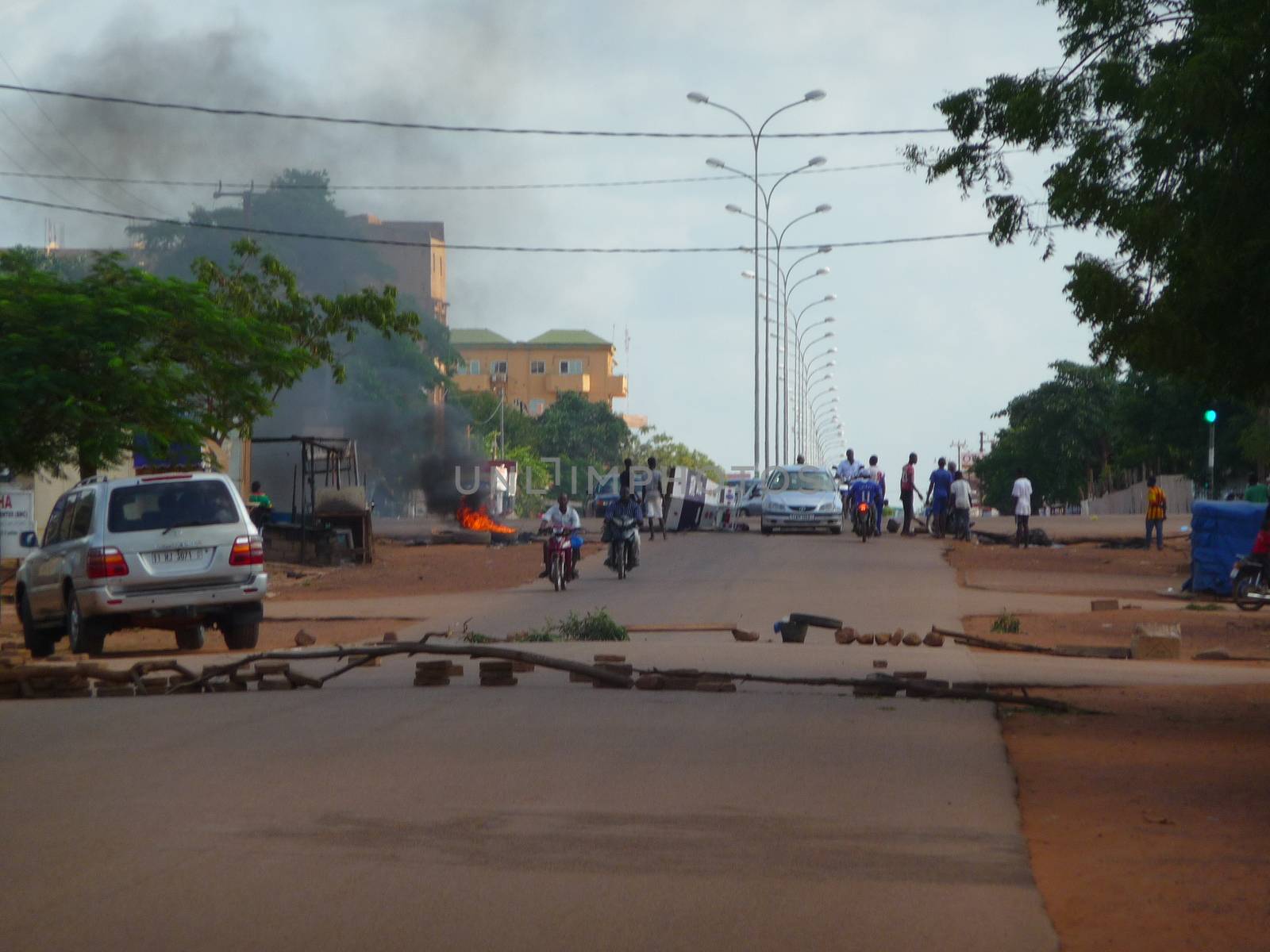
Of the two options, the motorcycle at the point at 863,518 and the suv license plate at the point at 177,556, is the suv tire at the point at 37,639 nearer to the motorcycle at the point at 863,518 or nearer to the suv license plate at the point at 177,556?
the suv license plate at the point at 177,556

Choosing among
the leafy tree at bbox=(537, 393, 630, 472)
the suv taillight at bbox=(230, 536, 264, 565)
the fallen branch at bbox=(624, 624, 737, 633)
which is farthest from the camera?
the leafy tree at bbox=(537, 393, 630, 472)

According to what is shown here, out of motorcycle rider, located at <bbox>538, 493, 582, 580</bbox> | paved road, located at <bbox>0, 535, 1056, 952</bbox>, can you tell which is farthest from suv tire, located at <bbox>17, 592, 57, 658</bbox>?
motorcycle rider, located at <bbox>538, 493, 582, 580</bbox>

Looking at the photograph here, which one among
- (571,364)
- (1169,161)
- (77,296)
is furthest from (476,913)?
(571,364)

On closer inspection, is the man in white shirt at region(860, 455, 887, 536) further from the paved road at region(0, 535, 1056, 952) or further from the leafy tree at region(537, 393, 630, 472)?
the leafy tree at region(537, 393, 630, 472)

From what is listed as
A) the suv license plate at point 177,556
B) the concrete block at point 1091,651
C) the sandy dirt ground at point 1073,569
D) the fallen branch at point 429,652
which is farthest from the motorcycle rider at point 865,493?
the fallen branch at point 429,652

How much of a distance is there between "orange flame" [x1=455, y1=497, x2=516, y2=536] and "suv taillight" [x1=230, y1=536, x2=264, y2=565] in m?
27.1

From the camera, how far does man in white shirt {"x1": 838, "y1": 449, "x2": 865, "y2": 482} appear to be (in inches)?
1476

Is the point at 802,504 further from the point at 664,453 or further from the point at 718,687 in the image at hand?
the point at 664,453

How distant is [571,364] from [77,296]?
117589 mm

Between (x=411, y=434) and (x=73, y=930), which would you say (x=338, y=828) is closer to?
(x=73, y=930)

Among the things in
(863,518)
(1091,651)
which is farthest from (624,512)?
(1091,651)

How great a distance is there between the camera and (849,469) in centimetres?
3866

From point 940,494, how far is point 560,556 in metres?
14.9

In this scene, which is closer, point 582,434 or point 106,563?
point 106,563
